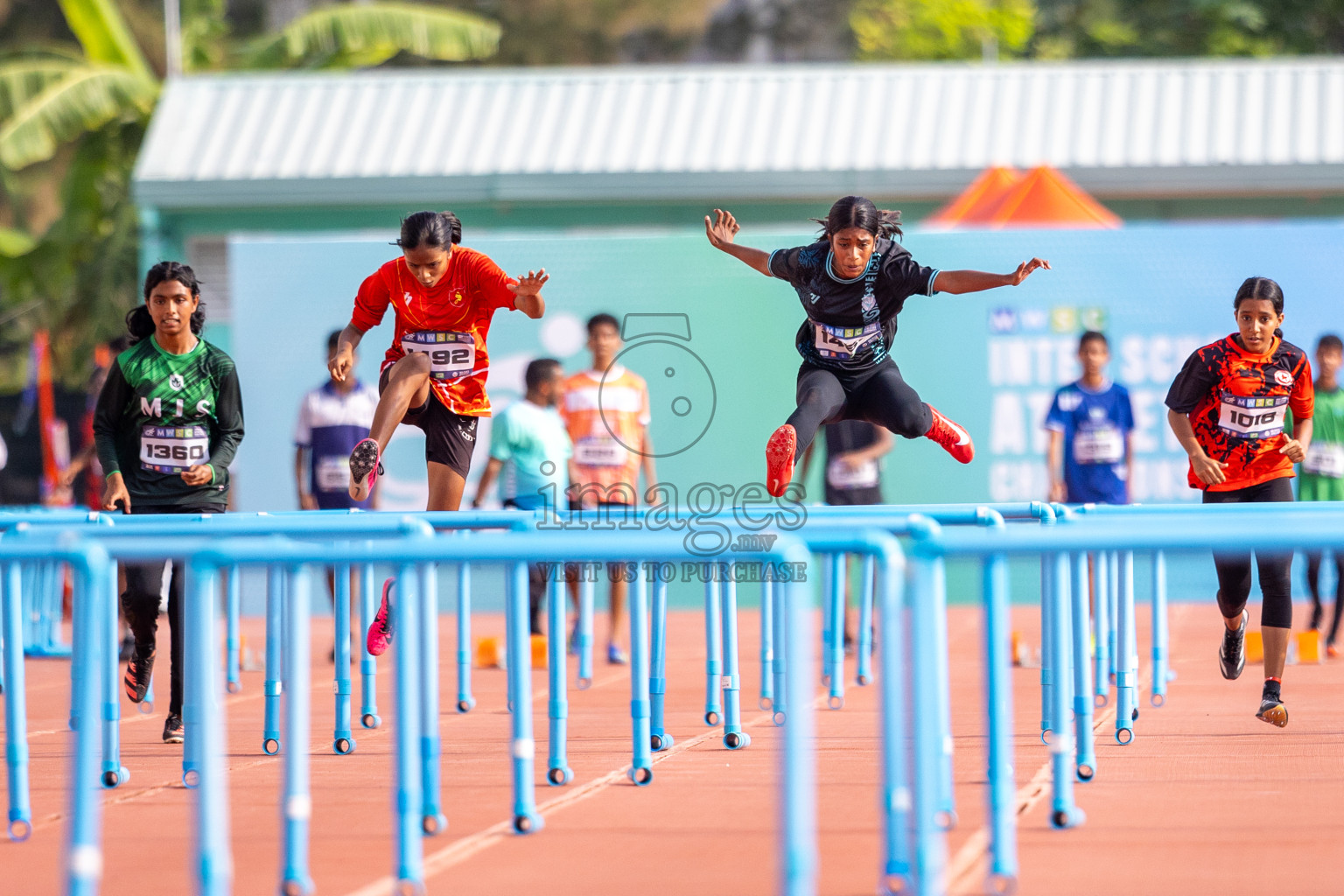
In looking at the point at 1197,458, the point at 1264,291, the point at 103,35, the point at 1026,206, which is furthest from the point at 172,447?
the point at 103,35

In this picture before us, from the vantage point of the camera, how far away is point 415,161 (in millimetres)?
16250

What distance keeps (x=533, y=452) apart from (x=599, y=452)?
43cm

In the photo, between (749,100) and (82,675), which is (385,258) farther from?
(82,675)

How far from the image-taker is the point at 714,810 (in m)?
5.51

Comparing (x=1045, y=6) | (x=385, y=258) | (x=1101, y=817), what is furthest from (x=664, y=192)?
(x=1045, y=6)

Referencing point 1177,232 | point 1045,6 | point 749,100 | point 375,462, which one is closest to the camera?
point 375,462

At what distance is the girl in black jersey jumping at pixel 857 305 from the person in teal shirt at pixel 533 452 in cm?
335

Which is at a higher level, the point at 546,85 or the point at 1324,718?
the point at 546,85

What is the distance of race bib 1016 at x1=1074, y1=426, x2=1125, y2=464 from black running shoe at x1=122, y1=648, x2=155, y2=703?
575 cm

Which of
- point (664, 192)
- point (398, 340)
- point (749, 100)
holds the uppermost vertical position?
point (749, 100)

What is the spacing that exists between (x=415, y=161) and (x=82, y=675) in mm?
12512

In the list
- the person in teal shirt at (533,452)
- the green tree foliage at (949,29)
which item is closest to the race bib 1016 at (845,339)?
the person in teal shirt at (533,452)

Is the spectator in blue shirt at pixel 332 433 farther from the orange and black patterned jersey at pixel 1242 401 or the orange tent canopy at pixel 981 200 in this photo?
the orange tent canopy at pixel 981 200

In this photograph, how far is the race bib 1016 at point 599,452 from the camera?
398 inches
